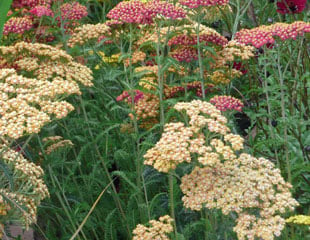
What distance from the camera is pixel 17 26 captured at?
378cm

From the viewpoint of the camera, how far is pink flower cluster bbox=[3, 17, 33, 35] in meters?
3.76

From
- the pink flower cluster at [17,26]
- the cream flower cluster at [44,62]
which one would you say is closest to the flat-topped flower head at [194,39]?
the cream flower cluster at [44,62]

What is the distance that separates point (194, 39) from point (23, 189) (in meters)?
1.41

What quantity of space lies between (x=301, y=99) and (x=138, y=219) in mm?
1632

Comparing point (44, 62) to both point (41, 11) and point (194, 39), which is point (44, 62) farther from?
point (194, 39)

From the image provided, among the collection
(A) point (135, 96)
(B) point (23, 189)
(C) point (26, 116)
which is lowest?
(B) point (23, 189)

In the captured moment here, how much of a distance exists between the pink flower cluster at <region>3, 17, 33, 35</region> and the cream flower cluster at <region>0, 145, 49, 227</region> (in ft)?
3.77

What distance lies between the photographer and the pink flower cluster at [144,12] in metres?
3.23

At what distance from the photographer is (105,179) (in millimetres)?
3711

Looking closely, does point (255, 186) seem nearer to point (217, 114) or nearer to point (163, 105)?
point (217, 114)

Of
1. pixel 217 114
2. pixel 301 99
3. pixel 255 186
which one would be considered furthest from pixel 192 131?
pixel 301 99

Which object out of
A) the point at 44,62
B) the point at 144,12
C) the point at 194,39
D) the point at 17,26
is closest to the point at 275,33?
→ the point at 194,39

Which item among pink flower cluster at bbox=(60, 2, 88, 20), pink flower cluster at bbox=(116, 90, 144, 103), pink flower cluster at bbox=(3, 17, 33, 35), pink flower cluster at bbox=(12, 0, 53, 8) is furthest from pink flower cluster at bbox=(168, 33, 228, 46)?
pink flower cluster at bbox=(12, 0, 53, 8)

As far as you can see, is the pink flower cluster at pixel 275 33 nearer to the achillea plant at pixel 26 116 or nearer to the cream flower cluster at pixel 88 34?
the cream flower cluster at pixel 88 34
